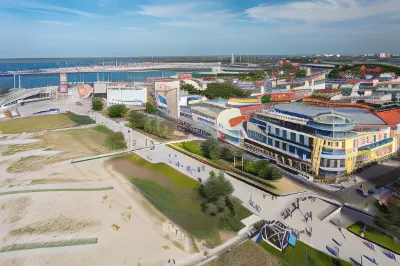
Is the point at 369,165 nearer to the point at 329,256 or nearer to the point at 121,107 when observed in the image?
the point at 329,256

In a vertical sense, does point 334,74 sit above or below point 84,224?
above

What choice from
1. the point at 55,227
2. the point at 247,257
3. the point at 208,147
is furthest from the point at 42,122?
the point at 247,257

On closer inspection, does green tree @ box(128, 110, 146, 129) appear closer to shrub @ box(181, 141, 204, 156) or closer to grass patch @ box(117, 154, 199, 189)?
shrub @ box(181, 141, 204, 156)

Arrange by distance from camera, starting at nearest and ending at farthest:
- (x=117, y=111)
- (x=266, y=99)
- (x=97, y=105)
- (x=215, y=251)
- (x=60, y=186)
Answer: (x=215, y=251) → (x=60, y=186) → (x=266, y=99) → (x=117, y=111) → (x=97, y=105)

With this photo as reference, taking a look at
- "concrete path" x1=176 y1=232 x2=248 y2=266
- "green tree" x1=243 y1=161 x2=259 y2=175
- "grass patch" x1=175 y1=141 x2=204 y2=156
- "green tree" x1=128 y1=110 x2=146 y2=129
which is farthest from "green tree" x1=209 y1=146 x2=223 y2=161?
"green tree" x1=128 y1=110 x2=146 y2=129

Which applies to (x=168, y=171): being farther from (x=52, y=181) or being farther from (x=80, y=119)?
(x=80, y=119)

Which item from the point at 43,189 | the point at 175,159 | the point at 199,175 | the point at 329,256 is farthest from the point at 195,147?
the point at 329,256

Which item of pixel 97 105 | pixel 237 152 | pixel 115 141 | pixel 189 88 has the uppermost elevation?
pixel 189 88
